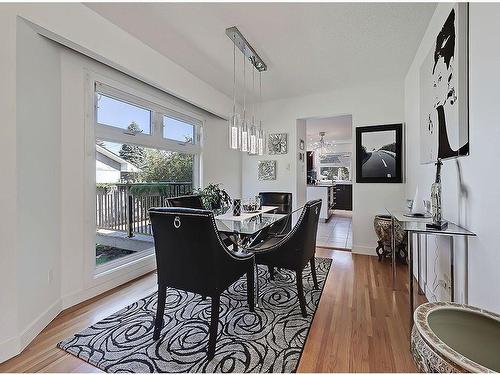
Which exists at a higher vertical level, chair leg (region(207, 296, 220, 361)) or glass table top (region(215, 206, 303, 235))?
glass table top (region(215, 206, 303, 235))

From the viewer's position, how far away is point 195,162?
13.6ft

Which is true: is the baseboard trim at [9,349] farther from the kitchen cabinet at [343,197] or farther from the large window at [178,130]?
the kitchen cabinet at [343,197]

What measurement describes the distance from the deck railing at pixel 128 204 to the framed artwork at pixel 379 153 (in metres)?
2.94

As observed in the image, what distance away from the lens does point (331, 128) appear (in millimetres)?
6715

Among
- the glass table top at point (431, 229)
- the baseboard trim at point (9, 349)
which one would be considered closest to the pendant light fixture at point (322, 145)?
the glass table top at point (431, 229)

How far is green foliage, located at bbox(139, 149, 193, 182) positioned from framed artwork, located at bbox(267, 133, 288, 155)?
1443 mm

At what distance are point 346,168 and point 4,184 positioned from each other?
9.51 m

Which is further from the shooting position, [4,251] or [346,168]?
[346,168]

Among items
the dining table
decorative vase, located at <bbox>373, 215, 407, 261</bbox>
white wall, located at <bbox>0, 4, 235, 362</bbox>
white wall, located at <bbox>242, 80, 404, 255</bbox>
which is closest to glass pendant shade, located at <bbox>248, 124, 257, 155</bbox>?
the dining table

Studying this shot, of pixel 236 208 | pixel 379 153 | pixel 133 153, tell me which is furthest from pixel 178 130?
pixel 379 153

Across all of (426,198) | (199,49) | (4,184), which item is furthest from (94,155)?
(426,198)

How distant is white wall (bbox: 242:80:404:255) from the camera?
358 centimetres

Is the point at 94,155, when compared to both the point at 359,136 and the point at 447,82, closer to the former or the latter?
the point at 447,82

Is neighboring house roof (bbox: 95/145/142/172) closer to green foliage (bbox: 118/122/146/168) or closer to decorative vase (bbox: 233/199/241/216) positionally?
green foliage (bbox: 118/122/146/168)
